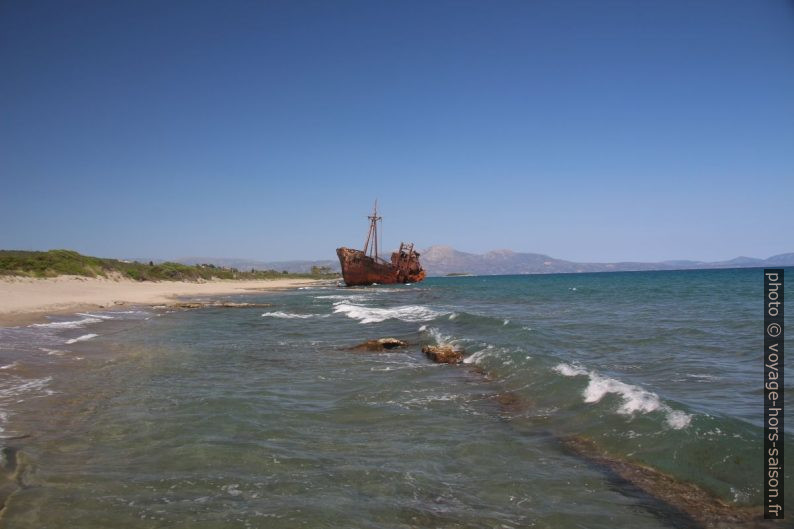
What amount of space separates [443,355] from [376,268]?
52.5 meters

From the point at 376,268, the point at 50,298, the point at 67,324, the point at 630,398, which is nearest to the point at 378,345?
the point at 630,398

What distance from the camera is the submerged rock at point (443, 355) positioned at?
11992mm

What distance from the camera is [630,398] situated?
7500 mm

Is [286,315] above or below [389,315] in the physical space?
below

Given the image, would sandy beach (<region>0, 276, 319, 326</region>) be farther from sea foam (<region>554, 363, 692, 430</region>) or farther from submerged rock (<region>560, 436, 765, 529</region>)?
submerged rock (<region>560, 436, 765, 529</region>)

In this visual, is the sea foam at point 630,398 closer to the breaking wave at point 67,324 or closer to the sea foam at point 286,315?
the sea foam at point 286,315

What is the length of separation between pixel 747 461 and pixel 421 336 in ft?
38.5

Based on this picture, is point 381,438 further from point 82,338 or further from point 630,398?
point 82,338

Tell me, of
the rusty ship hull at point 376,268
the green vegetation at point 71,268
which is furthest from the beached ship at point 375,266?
the green vegetation at point 71,268

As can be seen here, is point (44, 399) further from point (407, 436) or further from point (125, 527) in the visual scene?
point (407, 436)

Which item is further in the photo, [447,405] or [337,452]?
[447,405]

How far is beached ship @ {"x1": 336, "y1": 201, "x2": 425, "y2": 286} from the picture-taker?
200 ft

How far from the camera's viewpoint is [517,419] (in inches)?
288

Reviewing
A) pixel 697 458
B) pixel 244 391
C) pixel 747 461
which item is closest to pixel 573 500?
pixel 697 458
